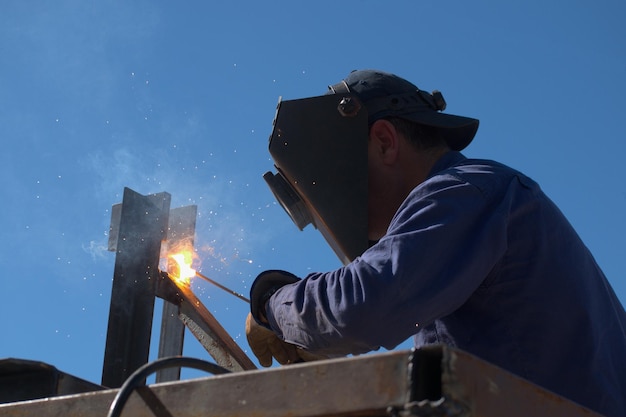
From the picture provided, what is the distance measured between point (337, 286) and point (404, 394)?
2.40ft

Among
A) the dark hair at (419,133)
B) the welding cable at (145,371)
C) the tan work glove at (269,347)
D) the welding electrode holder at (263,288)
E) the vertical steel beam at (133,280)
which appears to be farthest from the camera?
the vertical steel beam at (133,280)

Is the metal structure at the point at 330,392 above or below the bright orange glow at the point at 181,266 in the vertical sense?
below

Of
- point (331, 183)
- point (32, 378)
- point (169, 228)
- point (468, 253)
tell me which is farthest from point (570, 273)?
point (169, 228)

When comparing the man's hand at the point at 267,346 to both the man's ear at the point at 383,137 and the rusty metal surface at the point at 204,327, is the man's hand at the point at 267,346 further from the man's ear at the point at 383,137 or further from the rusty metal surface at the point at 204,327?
the rusty metal surface at the point at 204,327

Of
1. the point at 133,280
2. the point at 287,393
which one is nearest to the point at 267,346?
the point at 287,393

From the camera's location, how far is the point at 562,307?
2096 mm

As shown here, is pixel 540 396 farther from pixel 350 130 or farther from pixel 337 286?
pixel 350 130

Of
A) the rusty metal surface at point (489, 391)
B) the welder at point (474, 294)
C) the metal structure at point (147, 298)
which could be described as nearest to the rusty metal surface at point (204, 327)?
the metal structure at point (147, 298)

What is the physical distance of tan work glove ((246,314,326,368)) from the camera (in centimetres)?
248

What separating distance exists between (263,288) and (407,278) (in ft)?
1.53

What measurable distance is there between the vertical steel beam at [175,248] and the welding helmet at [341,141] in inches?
82.5

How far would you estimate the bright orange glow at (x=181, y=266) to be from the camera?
4824mm

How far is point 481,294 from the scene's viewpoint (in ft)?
6.95

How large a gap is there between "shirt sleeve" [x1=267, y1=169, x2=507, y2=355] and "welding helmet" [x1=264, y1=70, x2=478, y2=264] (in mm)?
635
